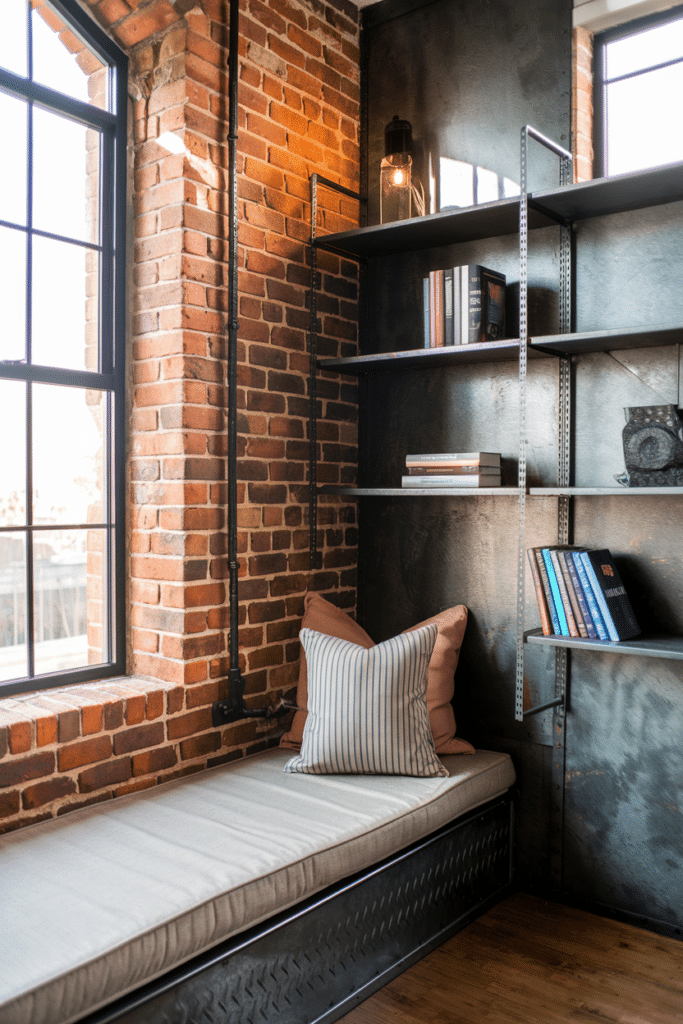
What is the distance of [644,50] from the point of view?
270 centimetres

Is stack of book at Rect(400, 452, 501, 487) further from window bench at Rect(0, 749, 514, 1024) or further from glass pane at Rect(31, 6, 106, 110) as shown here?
glass pane at Rect(31, 6, 106, 110)

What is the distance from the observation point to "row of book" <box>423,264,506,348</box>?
2707mm

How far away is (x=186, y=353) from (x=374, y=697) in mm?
1212

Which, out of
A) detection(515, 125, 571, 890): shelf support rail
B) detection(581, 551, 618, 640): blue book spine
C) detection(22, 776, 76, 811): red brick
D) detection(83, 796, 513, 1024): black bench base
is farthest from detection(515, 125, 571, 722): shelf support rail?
detection(22, 776, 76, 811): red brick

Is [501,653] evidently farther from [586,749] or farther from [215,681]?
[215,681]

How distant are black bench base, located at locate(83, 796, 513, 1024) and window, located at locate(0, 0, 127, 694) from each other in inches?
40.9

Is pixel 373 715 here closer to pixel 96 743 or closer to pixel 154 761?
pixel 154 761

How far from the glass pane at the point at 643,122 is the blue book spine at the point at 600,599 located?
126cm

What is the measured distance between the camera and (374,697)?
8.20 ft

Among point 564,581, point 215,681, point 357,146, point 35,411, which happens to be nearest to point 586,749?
point 564,581

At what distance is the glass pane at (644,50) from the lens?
2.64 metres

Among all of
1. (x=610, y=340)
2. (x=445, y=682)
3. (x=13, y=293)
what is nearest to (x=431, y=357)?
(x=610, y=340)

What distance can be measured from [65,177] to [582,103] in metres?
1.71

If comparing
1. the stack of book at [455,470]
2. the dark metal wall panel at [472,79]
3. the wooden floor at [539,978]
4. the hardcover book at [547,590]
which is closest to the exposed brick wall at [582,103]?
the dark metal wall panel at [472,79]
